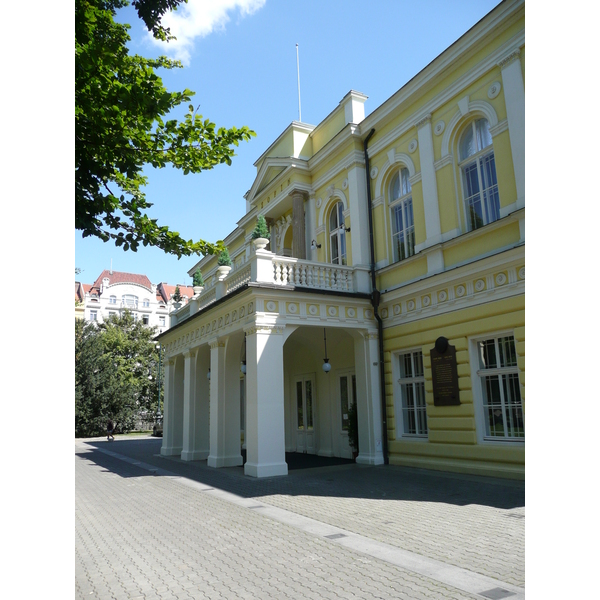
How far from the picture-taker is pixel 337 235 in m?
16.7

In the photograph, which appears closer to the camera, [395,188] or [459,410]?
[459,410]

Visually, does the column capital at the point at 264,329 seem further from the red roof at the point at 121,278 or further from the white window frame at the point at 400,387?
the red roof at the point at 121,278

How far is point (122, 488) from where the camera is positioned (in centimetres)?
1172

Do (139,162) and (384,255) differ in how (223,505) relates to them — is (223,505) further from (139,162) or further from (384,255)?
(384,255)

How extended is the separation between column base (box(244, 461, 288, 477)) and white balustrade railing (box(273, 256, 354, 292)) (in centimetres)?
448

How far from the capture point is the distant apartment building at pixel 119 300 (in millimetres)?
63750

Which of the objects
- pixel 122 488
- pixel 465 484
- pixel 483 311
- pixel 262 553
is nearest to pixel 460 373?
pixel 483 311

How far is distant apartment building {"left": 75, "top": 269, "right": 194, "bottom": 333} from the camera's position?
6375cm

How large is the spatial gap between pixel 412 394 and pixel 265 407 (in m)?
4.24

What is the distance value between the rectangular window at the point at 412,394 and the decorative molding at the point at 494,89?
255 inches

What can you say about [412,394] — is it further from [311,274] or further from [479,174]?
[479,174]

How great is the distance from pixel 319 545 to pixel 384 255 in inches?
388

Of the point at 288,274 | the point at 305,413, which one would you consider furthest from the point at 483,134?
the point at 305,413

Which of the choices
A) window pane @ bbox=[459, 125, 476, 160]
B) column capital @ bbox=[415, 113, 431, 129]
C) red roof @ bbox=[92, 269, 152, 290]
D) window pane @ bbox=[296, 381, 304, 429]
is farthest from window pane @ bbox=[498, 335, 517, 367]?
red roof @ bbox=[92, 269, 152, 290]
